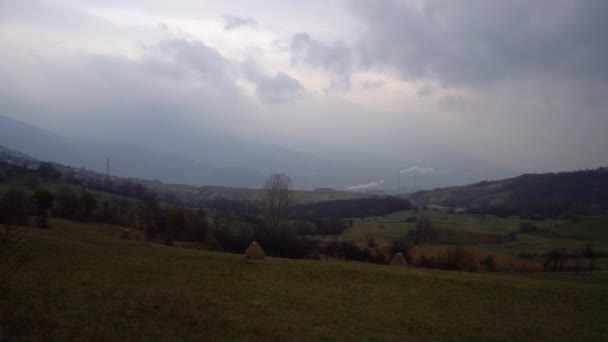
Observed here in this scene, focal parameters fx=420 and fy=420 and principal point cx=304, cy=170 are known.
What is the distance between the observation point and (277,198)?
76500 millimetres

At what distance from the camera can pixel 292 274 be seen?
2411cm

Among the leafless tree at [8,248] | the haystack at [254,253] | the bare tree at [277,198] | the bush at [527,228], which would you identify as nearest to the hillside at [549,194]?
the bush at [527,228]

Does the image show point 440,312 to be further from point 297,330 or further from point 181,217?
point 181,217

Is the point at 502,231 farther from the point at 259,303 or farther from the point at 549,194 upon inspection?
the point at 259,303

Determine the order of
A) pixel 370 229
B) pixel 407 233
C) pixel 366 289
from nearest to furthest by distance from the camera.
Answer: pixel 366 289 → pixel 407 233 → pixel 370 229

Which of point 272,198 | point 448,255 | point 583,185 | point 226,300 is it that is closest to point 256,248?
point 226,300

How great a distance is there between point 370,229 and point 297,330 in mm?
85464

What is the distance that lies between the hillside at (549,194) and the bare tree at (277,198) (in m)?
82.3

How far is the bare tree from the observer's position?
7494cm

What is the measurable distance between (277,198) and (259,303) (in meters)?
61.1

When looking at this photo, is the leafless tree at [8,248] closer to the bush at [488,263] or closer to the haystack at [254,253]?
the haystack at [254,253]

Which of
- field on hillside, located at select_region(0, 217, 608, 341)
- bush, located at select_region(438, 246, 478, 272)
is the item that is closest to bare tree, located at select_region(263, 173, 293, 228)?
bush, located at select_region(438, 246, 478, 272)

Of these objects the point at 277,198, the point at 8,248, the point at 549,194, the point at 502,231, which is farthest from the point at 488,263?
the point at 549,194

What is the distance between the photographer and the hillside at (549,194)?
124 meters
